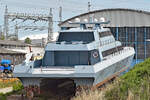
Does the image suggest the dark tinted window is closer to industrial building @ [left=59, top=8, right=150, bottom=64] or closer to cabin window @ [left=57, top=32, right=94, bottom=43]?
cabin window @ [left=57, top=32, right=94, bottom=43]

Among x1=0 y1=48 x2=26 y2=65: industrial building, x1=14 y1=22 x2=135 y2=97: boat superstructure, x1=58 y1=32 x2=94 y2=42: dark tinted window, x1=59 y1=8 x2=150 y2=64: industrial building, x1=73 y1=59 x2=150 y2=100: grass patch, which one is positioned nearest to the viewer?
x1=73 y1=59 x2=150 y2=100: grass patch

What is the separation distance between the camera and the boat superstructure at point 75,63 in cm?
1443

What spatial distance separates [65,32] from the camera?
Result: 18375mm

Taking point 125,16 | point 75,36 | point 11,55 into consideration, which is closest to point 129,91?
point 75,36

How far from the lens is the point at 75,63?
1684 centimetres

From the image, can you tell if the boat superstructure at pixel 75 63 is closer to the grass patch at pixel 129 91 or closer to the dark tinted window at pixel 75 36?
the dark tinted window at pixel 75 36

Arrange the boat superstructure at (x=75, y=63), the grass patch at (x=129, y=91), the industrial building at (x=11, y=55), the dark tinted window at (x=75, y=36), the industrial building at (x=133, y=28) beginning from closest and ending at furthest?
1. the grass patch at (x=129, y=91)
2. the boat superstructure at (x=75, y=63)
3. the dark tinted window at (x=75, y=36)
4. the industrial building at (x=11, y=55)
5. the industrial building at (x=133, y=28)

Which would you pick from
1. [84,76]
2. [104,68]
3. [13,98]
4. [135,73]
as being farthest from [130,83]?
[13,98]

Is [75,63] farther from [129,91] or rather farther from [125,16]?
[125,16]

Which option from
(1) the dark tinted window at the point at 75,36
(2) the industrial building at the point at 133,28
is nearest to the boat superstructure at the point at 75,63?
(1) the dark tinted window at the point at 75,36

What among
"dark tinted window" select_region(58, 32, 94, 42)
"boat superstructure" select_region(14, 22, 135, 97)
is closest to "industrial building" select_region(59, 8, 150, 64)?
"boat superstructure" select_region(14, 22, 135, 97)

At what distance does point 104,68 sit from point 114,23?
1812cm

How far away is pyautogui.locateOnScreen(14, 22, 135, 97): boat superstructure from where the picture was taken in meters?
14.4

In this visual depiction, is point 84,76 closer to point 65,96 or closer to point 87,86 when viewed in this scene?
point 87,86
